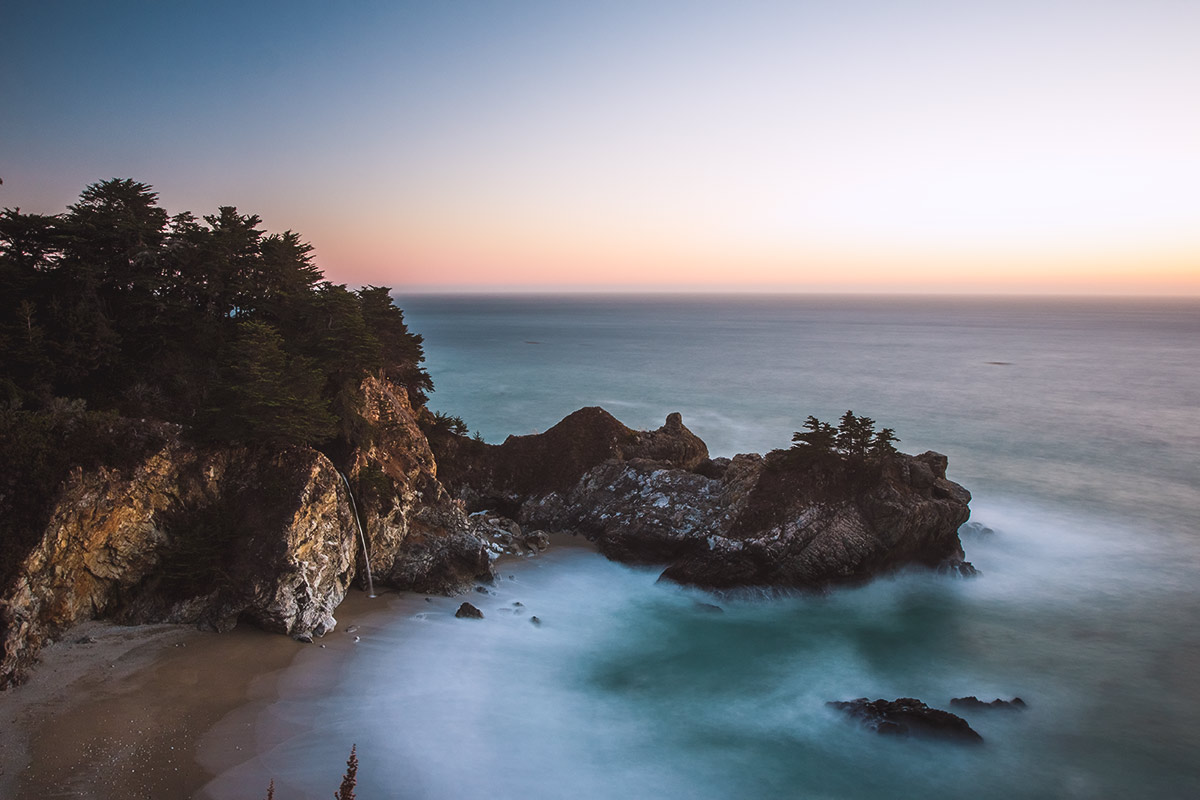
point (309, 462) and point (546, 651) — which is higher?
point (309, 462)

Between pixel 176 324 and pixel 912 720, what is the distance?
869 inches

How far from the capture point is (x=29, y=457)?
45.6ft

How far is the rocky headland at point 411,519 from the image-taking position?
1441 cm

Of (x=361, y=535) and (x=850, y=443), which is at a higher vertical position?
(x=850, y=443)

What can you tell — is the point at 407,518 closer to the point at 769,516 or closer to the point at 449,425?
the point at 449,425

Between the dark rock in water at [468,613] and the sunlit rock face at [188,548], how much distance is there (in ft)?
10.6

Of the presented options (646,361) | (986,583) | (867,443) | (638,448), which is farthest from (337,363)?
(646,361)

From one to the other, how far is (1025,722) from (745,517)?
860 cm

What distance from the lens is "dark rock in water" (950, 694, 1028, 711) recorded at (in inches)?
573

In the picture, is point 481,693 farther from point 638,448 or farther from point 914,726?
point 638,448

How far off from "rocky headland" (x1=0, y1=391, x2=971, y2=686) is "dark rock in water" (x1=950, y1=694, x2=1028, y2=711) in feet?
17.2

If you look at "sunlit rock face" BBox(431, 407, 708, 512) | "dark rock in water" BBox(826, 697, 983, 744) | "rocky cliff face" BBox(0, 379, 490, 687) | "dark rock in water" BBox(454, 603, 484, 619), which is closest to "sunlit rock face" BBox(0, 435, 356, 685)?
"rocky cliff face" BBox(0, 379, 490, 687)

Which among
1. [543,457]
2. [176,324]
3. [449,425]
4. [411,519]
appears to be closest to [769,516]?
[543,457]

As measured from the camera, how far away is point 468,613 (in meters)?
17.6
